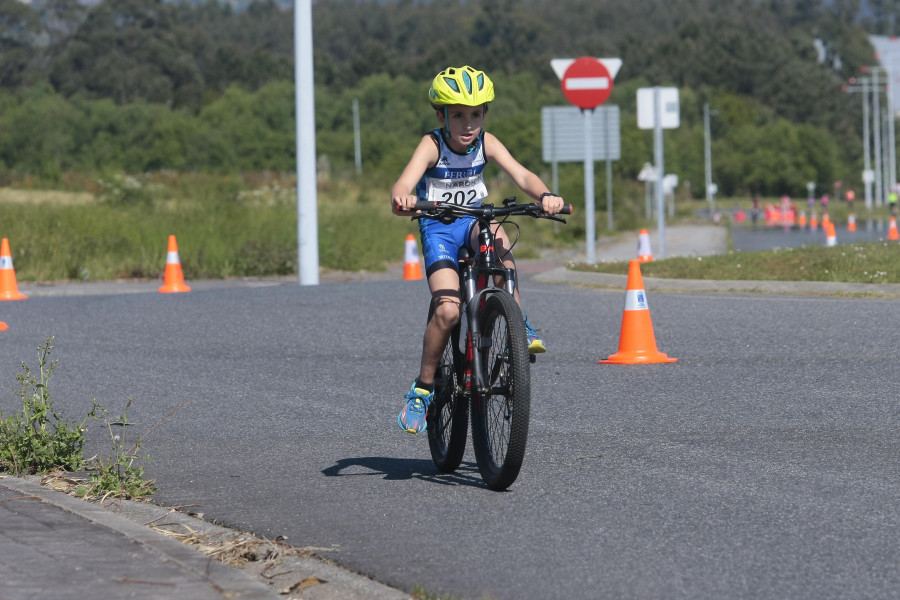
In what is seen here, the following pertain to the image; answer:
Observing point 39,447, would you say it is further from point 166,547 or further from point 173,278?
point 173,278

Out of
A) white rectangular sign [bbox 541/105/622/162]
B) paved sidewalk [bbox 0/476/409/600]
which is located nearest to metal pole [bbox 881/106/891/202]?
white rectangular sign [bbox 541/105/622/162]

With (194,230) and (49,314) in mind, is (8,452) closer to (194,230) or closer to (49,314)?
(49,314)

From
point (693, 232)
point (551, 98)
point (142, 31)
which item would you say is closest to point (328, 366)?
point (693, 232)

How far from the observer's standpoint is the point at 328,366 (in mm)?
10203

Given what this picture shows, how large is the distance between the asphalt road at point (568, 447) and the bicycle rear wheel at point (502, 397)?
143 mm

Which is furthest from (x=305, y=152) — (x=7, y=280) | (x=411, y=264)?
(x=7, y=280)

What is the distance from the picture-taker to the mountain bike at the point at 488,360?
18.3ft

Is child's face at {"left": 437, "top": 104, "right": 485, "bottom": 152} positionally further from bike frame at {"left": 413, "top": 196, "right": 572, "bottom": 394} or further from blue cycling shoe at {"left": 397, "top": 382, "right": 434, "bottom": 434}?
blue cycling shoe at {"left": 397, "top": 382, "right": 434, "bottom": 434}

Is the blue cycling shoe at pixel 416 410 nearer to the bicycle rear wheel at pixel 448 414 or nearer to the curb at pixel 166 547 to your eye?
the bicycle rear wheel at pixel 448 414

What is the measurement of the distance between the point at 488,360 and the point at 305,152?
13.9 m

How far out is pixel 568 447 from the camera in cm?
688

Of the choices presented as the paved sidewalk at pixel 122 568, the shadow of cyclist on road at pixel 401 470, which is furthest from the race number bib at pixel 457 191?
the paved sidewalk at pixel 122 568

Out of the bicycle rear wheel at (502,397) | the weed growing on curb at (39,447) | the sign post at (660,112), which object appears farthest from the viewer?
the sign post at (660,112)

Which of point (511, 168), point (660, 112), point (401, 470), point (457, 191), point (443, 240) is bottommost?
point (401, 470)
